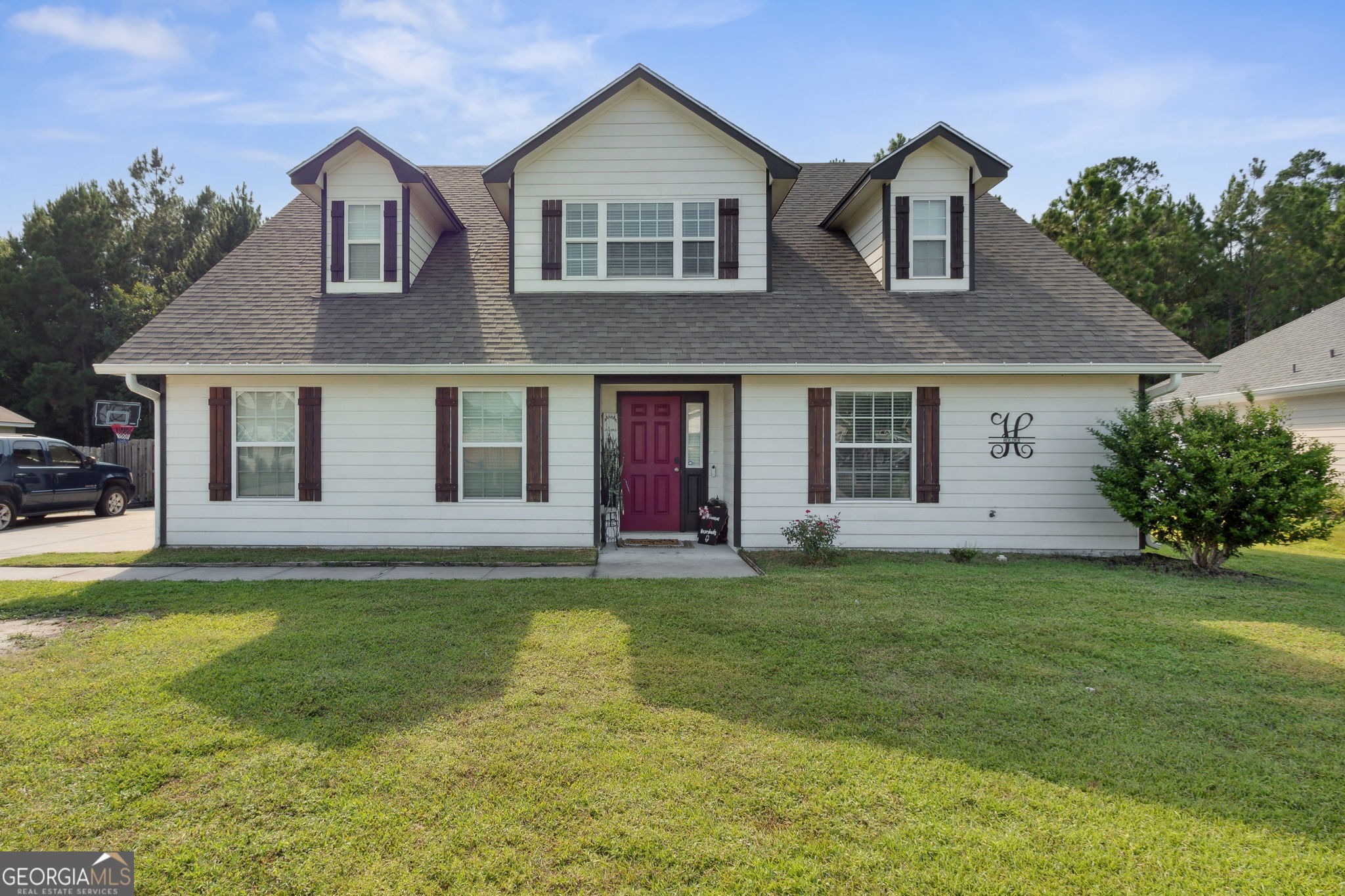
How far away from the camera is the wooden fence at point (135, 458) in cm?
1773

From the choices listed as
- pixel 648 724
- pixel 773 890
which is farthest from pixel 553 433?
pixel 773 890

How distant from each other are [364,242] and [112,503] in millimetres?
9713

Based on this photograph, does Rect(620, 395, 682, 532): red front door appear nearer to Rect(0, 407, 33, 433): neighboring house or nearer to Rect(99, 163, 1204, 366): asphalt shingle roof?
Rect(99, 163, 1204, 366): asphalt shingle roof

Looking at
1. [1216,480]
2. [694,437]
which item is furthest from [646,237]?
[1216,480]

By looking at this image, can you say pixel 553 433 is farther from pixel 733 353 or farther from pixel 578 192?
pixel 578 192

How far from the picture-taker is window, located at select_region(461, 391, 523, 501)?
30.3 feet

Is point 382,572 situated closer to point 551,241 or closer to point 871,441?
point 551,241

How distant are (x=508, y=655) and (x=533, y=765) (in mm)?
1669

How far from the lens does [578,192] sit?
10039 mm

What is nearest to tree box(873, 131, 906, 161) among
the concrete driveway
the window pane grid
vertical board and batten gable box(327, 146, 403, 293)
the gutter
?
the window pane grid

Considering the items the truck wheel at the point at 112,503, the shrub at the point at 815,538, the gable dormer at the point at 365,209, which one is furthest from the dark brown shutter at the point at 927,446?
the truck wheel at the point at 112,503

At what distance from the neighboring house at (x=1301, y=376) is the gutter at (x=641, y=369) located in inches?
143

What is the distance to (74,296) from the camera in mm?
27844

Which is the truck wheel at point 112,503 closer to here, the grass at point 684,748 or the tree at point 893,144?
the grass at point 684,748
